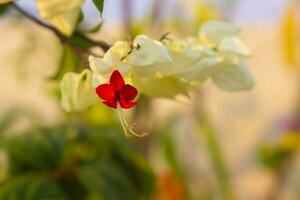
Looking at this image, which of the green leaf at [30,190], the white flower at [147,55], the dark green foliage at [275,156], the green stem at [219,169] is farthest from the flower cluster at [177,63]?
the dark green foliage at [275,156]

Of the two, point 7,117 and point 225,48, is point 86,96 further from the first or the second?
point 7,117

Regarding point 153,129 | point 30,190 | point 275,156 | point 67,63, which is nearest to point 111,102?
point 67,63

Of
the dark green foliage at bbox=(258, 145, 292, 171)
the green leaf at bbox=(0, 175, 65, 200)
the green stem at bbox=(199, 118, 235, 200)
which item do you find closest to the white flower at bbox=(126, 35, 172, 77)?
the green leaf at bbox=(0, 175, 65, 200)

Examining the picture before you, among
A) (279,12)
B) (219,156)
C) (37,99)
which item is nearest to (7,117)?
(219,156)

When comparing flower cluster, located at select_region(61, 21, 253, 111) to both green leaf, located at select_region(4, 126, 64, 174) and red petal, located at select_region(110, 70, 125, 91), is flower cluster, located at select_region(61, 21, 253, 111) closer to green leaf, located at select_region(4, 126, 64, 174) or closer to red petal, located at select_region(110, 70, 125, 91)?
red petal, located at select_region(110, 70, 125, 91)

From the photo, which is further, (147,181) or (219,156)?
(219,156)

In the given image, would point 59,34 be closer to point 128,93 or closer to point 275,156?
point 128,93

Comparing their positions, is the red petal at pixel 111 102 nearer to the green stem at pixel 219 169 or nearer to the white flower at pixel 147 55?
the white flower at pixel 147 55
